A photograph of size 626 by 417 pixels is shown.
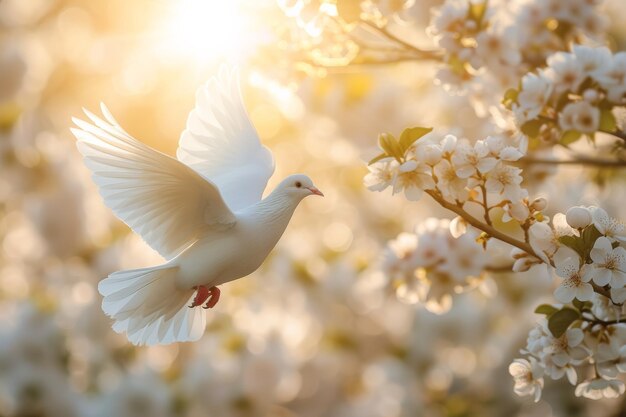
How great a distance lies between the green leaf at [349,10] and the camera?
210 cm

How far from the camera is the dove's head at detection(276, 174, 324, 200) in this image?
155 centimetres

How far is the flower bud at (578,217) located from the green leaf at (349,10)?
0.90 m

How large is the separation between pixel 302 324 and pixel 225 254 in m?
4.52

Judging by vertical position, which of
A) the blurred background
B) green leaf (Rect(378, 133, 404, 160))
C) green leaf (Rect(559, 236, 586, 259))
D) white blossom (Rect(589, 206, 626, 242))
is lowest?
the blurred background

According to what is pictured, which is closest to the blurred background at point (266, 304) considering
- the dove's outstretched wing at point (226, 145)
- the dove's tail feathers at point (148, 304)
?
the dove's outstretched wing at point (226, 145)

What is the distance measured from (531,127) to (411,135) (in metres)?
0.47

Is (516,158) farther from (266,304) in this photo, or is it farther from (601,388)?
(266,304)

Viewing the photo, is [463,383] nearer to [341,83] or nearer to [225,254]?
[341,83]

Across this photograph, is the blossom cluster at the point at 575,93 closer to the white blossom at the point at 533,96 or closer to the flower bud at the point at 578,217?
the white blossom at the point at 533,96

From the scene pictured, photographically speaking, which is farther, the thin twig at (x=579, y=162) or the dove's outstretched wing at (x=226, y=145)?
the thin twig at (x=579, y=162)

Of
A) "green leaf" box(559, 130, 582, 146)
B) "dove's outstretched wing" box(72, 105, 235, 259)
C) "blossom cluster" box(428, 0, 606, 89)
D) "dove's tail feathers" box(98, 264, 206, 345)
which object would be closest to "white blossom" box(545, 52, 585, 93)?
"green leaf" box(559, 130, 582, 146)

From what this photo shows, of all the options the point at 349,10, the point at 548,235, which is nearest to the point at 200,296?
the point at 548,235

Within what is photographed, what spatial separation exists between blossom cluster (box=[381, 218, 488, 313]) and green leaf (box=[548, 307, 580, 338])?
0.61m

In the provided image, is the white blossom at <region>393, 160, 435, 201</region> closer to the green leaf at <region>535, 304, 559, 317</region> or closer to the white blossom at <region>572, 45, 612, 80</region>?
the green leaf at <region>535, 304, 559, 317</region>
